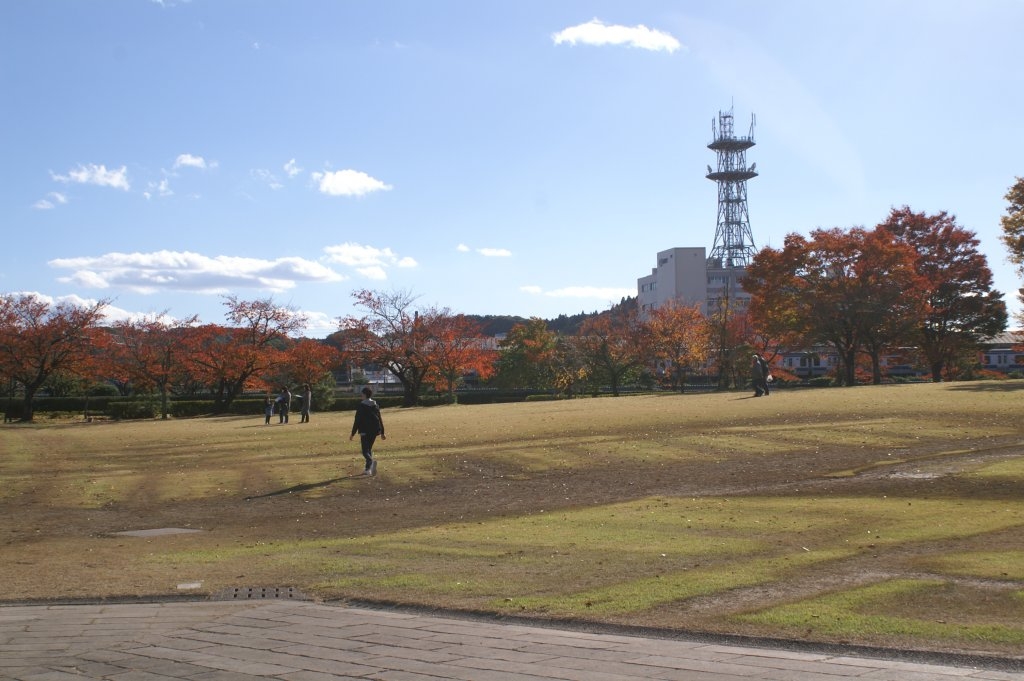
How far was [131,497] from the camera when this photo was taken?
19.5m

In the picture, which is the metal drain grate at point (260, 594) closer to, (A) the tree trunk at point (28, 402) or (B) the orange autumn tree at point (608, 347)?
(A) the tree trunk at point (28, 402)

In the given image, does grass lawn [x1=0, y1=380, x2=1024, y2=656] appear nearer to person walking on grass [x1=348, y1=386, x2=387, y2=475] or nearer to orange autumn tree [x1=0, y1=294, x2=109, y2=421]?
person walking on grass [x1=348, y1=386, x2=387, y2=475]

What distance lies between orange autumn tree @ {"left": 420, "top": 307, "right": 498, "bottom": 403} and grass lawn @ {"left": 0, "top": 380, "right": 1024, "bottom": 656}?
3136 centimetres

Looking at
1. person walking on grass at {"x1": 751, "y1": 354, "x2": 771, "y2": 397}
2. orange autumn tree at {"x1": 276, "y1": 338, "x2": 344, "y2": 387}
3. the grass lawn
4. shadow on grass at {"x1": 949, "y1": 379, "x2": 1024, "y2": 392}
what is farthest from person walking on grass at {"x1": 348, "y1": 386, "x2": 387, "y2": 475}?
orange autumn tree at {"x1": 276, "y1": 338, "x2": 344, "y2": 387}

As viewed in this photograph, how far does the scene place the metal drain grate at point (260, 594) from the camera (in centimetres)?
937

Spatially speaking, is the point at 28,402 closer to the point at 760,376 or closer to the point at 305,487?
the point at 305,487

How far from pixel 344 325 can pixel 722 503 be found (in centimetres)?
5005

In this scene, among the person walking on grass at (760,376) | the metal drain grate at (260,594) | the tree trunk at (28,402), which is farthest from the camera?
the tree trunk at (28,402)

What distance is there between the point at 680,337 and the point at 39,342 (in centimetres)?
4614

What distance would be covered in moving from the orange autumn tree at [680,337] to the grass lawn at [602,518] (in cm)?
3814

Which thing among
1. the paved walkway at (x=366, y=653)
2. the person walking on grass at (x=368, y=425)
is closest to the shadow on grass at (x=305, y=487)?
the person walking on grass at (x=368, y=425)

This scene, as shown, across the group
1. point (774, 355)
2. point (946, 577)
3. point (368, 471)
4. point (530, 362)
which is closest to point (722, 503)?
point (946, 577)

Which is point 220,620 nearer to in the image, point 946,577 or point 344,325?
point 946,577

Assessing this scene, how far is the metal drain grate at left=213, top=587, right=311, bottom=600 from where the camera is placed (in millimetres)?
9367
